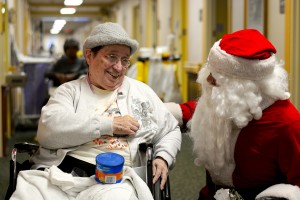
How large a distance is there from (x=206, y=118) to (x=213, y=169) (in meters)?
0.22

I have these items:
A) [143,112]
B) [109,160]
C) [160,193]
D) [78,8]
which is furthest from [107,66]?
[78,8]

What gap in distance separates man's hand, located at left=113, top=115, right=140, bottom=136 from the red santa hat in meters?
0.44

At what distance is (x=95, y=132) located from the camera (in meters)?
1.73

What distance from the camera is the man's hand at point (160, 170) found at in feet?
5.65

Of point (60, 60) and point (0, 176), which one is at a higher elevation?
point (60, 60)

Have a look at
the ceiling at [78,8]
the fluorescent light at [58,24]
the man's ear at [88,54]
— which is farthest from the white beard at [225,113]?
the fluorescent light at [58,24]

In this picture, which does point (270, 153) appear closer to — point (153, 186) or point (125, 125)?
point (153, 186)

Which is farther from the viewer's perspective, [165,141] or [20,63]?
[20,63]

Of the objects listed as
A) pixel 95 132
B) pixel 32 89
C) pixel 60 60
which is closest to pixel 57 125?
pixel 95 132

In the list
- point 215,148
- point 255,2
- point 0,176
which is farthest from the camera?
point 255,2

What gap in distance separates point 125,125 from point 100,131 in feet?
0.38

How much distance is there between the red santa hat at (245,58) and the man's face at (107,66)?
491mm

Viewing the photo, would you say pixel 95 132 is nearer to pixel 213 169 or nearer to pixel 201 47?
pixel 213 169

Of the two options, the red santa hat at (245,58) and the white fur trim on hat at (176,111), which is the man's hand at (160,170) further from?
the red santa hat at (245,58)
